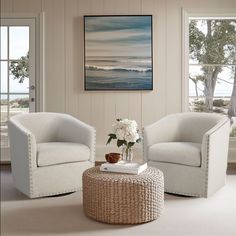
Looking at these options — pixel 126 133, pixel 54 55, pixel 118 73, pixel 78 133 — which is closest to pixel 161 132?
pixel 78 133

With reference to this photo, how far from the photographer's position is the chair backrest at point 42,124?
10.8 ft

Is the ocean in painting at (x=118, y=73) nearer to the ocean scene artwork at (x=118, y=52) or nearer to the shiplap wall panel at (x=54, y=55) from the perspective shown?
the ocean scene artwork at (x=118, y=52)

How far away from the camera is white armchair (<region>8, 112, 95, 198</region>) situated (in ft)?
9.12

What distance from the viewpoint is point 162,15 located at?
427 cm

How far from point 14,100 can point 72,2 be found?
1416 millimetres

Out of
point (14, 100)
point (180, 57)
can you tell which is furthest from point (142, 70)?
point (14, 100)

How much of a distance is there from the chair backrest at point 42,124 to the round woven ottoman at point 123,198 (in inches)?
45.4

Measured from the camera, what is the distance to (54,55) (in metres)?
4.33

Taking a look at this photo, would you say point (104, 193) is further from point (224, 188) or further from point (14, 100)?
point (14, 100)

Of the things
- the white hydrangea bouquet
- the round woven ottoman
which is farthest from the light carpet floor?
the white hydrangea bouquet

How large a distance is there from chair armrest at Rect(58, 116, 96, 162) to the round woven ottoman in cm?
79

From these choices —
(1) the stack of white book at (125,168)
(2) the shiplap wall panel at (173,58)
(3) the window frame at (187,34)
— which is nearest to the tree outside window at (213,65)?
(3) the window frame at (187,34)

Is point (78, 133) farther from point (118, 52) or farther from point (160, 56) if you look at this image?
point (160, 56)

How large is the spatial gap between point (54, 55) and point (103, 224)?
2619 millimetres
